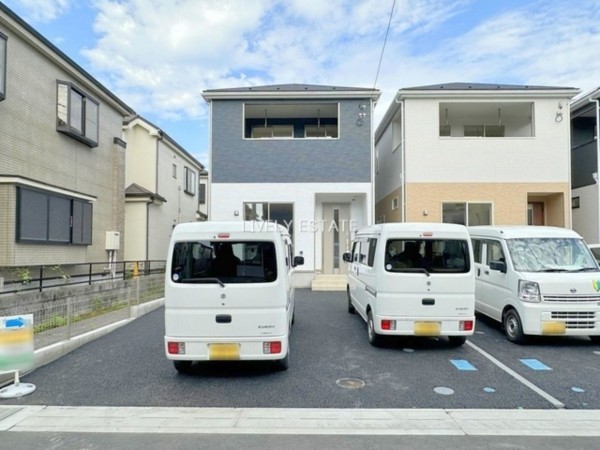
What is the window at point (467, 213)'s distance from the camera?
12.0 meters

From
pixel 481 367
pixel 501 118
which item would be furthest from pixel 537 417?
pixel 501 118

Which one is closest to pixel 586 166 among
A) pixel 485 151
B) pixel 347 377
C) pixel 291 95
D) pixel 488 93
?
pixel 485 151

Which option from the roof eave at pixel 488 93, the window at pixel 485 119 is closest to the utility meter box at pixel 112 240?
the roof eave at pixel 488 93

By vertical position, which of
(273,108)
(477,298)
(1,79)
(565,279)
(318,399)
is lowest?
(318,399)

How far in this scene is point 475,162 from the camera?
469 inches

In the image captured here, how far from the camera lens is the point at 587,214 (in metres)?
12.9

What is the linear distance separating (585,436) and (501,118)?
41.4ft

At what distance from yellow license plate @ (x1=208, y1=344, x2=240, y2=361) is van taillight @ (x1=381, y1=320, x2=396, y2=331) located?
2377 millimetres

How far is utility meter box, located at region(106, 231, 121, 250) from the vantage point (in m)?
13.1

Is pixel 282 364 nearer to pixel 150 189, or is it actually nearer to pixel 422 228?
pixel 422 228

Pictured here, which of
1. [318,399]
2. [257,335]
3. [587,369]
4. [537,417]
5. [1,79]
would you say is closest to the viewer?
[537,417]

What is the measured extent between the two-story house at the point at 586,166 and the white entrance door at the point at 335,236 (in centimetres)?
827

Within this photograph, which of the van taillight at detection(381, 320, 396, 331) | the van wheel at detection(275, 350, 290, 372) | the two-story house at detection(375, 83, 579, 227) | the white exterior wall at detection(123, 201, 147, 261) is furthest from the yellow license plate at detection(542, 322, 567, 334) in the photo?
the white exterior wall at detection(123, 201, 147, 261)

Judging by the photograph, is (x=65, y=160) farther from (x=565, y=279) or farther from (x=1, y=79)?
(x=565, y=279)
